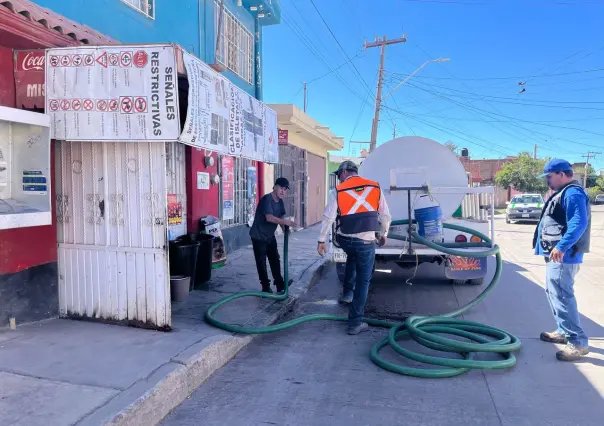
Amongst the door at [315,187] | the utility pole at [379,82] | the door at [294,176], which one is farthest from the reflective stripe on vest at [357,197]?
the utility pole at [379,82]

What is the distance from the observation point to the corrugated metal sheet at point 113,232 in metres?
4.77

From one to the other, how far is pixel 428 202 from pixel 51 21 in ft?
17.6

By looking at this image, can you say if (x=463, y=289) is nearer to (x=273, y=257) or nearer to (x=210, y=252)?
(x=273, y=257)

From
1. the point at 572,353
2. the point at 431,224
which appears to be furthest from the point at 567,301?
the point at 431,224

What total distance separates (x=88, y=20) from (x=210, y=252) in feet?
12.1

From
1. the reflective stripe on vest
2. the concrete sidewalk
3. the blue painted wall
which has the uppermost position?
the blue painted wall

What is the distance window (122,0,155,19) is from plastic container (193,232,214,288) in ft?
12.2

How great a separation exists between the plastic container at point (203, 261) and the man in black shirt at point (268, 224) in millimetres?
902

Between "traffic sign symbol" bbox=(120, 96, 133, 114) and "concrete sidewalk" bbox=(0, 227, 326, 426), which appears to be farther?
"traffic sign symbol" bbox=(120, 96, 133, 114)

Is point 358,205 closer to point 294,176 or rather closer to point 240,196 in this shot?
point 240,196

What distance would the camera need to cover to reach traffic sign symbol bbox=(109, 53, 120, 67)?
439cm

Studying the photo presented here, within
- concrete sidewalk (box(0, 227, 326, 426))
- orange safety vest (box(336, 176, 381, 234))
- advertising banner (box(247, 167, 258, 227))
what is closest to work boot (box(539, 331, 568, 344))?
orange safety vest (box(336, 176, 381, 234))

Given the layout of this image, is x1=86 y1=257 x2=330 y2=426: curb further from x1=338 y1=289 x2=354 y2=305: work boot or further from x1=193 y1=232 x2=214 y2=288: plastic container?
x1=193 y1=232 x2=214 y2=288: plastic container

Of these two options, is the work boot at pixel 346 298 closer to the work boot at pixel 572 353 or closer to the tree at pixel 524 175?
the work boot at pixel 572 353
